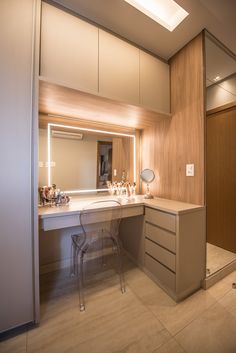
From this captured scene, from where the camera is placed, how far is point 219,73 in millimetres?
2242

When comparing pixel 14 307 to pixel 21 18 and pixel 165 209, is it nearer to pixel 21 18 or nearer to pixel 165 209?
pixel 165 209

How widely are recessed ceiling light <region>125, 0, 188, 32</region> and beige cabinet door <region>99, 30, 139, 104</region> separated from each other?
0.29 meters

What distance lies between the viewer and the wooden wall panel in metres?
2.16

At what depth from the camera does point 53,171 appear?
1888 millimetres

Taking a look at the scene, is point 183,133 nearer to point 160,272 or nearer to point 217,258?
point 160,272

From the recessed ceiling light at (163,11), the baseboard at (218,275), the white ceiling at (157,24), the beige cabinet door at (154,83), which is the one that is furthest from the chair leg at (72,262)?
the recessed ceiling light at (163,11)

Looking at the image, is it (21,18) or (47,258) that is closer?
(21,18)

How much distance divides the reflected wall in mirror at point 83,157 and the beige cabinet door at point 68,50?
0.74 m

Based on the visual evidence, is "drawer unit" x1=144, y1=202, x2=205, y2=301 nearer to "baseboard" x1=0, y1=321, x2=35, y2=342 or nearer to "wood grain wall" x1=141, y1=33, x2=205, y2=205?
"wood grain wall" x1=141, y1=33, x2=205, y2=205

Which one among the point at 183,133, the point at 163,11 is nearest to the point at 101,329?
the point at 183,133

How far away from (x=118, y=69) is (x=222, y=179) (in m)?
2.01

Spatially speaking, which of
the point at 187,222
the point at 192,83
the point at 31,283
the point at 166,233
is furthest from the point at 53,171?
the point at 192,83

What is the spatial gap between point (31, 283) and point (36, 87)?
1.45 metres

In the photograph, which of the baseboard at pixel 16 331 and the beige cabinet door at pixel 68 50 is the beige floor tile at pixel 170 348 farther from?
the beige cabinet door at pixel 68 50
